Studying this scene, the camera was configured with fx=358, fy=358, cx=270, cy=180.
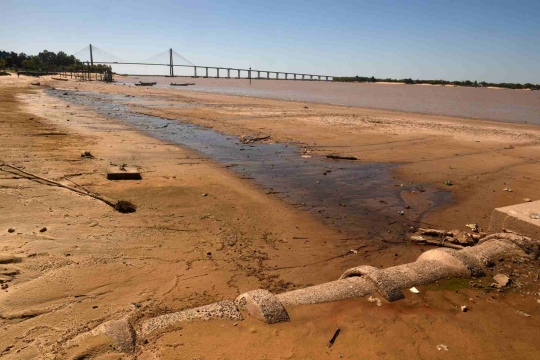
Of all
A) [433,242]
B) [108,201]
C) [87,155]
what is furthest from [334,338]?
[87,155]

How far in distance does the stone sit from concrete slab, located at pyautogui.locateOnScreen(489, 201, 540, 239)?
377 cm

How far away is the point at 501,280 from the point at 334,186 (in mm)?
4677

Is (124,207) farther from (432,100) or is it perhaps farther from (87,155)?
(432,100)

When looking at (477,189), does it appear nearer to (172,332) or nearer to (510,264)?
(510,264)

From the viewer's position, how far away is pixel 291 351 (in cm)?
306

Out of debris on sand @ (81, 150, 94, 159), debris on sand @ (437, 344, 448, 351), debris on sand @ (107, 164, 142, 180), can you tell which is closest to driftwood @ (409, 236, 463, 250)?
debris on sand @ (437, 344, 448, 351)

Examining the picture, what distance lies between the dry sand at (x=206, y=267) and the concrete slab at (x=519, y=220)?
653mm

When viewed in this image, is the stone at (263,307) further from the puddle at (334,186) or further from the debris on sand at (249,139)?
the debris on sand at (249,139)

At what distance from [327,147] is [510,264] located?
910 centimetres

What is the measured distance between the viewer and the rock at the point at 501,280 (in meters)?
4.15

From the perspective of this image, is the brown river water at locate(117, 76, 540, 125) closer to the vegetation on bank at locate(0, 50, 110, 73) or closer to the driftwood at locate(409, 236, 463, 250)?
the driftwood at locate(409, 236, 463, 250)

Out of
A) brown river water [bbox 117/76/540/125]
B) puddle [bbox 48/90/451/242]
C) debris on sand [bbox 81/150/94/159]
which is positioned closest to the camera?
puddle [bbox 48/90/451/242]

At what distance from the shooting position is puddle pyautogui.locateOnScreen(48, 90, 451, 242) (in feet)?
22.0

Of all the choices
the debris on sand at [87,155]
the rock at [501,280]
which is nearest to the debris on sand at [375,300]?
the rock at [501,280]
